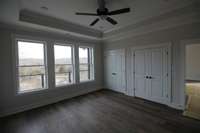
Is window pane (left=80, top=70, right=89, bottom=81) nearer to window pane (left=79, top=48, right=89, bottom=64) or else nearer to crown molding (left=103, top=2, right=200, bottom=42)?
window pane (left=79, top=48, right=89, bottom=64)

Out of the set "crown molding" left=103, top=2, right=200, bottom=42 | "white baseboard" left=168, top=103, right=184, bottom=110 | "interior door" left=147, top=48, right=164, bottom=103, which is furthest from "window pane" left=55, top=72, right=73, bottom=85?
"white baseboard" left=168, top=103, right=184, bottom=110

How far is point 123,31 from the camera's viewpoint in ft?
14.3

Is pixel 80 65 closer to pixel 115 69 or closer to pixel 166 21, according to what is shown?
pixel 115 69

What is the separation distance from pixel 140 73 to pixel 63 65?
3.33 metres

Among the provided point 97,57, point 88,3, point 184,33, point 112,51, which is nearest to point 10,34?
point 88,3

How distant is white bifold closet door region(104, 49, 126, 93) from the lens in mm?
5109

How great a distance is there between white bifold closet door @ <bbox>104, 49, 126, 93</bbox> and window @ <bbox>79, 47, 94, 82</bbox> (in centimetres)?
85

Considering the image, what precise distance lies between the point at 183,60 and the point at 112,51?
3.05 meters

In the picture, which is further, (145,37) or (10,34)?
(145,37)

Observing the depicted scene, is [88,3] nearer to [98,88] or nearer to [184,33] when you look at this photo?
[184,33]

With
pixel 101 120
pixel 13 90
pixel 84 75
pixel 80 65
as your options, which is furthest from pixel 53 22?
pixel 101 120

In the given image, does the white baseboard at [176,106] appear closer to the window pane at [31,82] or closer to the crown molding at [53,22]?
the crown molding at [53,22]

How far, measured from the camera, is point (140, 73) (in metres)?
4.36

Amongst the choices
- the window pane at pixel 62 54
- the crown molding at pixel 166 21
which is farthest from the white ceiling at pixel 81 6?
the window pane at pixel 62 54
